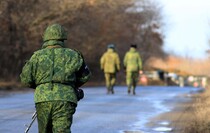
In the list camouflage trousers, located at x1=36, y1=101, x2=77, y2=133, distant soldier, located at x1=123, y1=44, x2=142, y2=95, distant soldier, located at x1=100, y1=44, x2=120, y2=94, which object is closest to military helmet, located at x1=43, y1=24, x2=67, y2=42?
camouflage trousers, located at x1=36, y1=101, x2=77, y2=133

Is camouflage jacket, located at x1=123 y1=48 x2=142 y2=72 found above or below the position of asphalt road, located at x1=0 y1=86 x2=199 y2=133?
above

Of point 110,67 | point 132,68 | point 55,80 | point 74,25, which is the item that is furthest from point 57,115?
point 74,25

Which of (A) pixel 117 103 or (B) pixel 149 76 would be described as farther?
(B) pixel 149 76

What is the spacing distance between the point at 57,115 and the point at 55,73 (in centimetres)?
48

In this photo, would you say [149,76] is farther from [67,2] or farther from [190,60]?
[190,60]

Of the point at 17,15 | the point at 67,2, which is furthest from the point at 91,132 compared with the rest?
the point at 67,2

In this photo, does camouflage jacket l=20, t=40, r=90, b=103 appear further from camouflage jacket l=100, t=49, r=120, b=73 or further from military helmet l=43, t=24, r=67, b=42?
camouflage jacket l=100, t=49, r=120, b=73

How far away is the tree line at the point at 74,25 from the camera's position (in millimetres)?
29875

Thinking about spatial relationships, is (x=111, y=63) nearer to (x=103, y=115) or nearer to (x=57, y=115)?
(x=103, y=115)

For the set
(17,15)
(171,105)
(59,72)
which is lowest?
(171,105)

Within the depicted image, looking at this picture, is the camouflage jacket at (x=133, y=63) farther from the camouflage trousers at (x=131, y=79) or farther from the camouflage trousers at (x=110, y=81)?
the camouflage trousers at (x=110, y=81)

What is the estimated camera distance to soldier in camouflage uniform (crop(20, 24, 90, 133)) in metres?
7.16

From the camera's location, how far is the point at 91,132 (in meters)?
11.5

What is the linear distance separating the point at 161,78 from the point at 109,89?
29537mm
